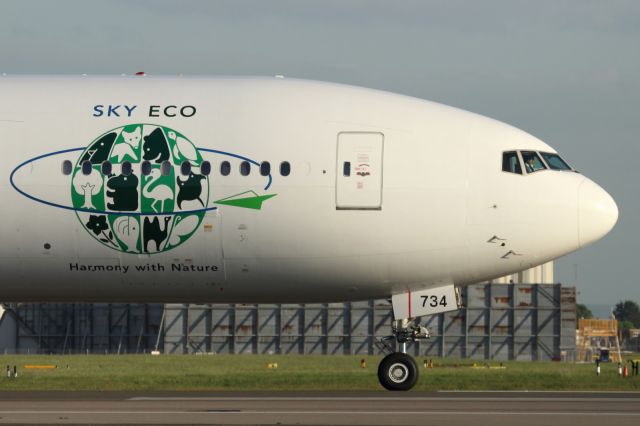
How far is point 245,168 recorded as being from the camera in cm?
2886

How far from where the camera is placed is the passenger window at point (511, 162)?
2931 cm

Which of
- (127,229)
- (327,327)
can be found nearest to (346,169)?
(127,229)

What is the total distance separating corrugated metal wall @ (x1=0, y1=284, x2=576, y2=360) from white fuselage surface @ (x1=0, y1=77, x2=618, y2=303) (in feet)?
200

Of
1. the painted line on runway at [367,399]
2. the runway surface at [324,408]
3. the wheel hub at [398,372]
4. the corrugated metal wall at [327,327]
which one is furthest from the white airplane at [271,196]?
the corrugated metal wall at [327,327]

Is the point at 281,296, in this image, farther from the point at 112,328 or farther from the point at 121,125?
the point at 112,328

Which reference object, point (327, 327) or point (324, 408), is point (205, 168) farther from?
point (327, 327)

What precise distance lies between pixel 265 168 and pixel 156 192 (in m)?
2.62

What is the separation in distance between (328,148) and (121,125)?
4957 millimetres

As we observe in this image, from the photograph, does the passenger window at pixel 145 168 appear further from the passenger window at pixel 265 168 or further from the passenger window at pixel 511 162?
the passenger window at pixel 511 162

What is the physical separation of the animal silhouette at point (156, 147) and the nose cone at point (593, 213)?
9.82 m

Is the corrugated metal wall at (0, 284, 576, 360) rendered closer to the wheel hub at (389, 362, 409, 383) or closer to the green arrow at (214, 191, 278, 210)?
the wheel hub at (389, 362, 409, 383)

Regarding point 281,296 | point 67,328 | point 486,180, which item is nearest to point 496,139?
point 486,180

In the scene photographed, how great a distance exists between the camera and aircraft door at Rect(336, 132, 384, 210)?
94.4ft

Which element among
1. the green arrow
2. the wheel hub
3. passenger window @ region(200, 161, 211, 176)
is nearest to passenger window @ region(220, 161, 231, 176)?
passenger window @ region(200, 161, 211, 176)
